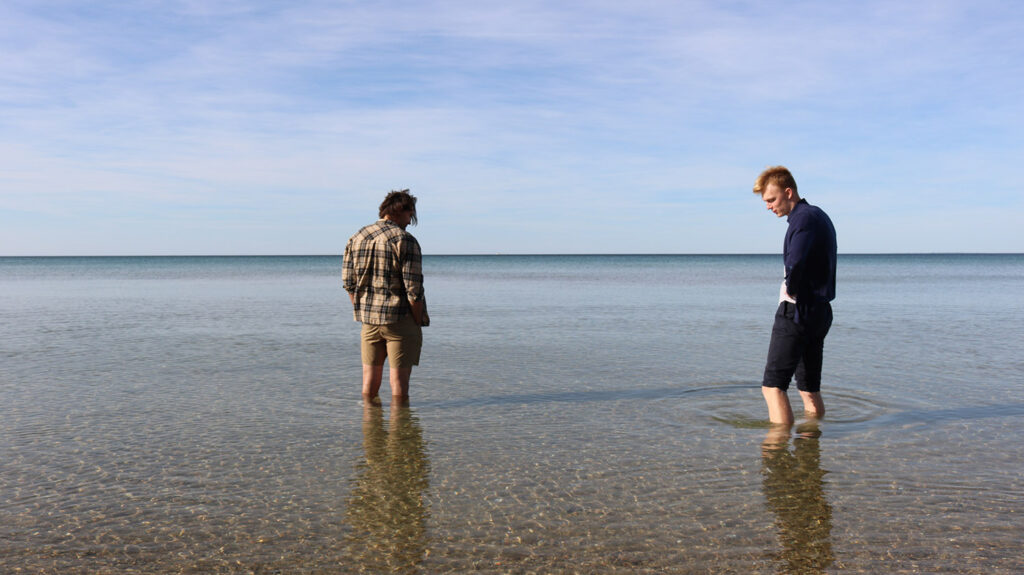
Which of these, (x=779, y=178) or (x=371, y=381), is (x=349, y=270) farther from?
(x=779, y=178)

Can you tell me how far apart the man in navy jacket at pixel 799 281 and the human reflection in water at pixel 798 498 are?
1.43 feet

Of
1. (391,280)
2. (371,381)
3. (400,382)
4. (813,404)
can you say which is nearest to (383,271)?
(391,280)

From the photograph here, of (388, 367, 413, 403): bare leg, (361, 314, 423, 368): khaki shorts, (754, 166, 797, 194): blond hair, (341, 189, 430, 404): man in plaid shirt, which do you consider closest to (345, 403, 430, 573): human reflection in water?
(388, 367, 413, 403): bare leg

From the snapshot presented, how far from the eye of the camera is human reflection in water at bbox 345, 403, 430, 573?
12.5ft

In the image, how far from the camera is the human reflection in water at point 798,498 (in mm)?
3762

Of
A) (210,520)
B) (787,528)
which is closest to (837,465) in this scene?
→ (787,528)

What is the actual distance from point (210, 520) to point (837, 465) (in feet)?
13.6

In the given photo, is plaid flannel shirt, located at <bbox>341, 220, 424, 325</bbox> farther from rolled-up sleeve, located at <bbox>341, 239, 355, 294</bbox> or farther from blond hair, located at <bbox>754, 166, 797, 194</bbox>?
blond hair, located at <bbox>754, 166, 797, 194</bbox>

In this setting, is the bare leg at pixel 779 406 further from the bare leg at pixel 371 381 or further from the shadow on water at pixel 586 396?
the bare leg at pixel 371 381

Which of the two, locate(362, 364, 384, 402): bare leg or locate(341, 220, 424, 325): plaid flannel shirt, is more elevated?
locate(341, 220, 424, 325): plaid flannel shirt

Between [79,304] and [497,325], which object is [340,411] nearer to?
[497,325]

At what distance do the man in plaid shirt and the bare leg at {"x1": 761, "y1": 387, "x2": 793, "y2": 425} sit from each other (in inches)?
116

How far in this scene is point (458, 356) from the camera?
1126 centimetres

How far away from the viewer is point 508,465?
5.45m
